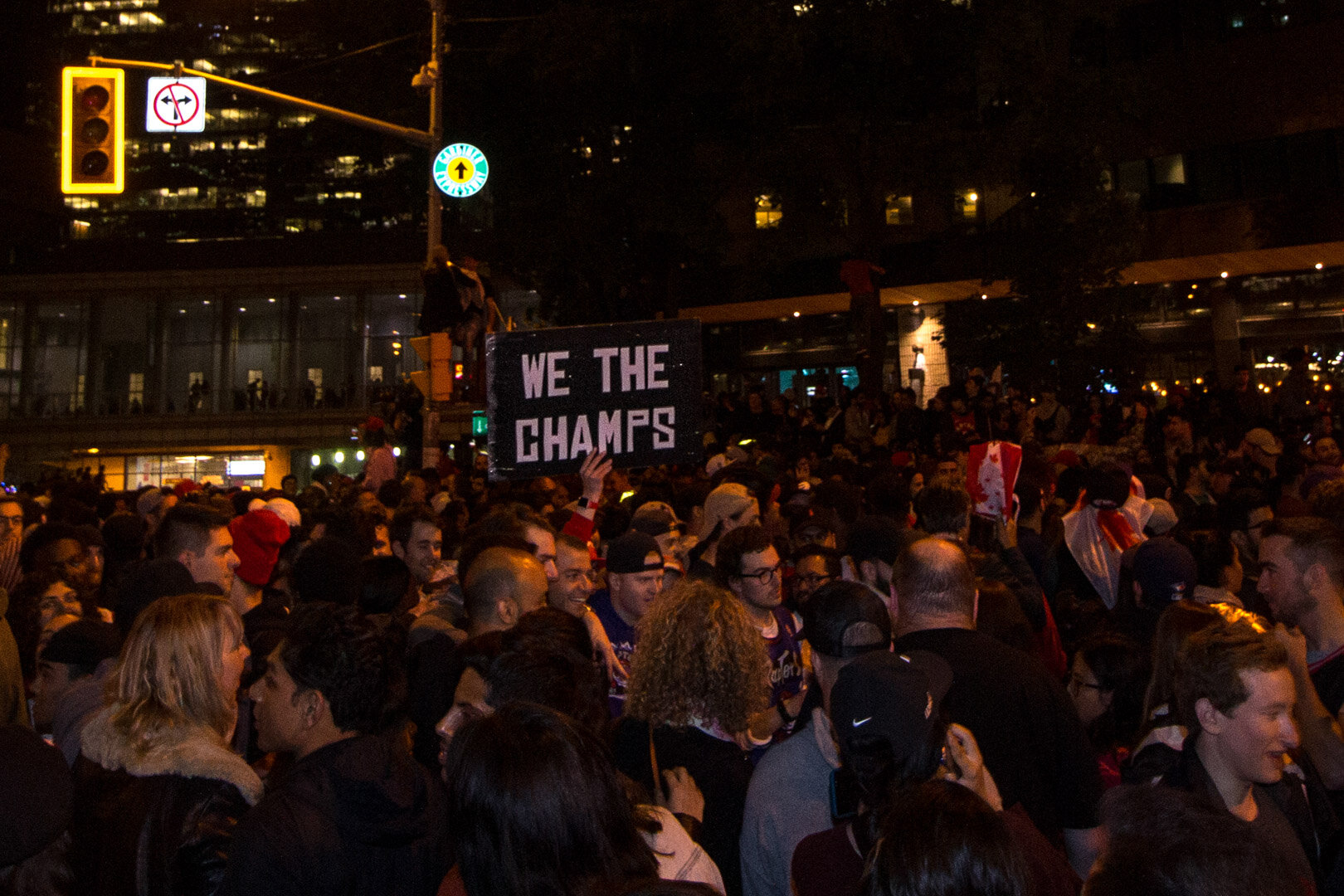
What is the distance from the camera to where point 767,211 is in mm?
26984

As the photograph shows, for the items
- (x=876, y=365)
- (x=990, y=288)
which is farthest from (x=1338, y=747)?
(x=990, y=288)

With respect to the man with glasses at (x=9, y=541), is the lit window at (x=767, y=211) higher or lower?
higher

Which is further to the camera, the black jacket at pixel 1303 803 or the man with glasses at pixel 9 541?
the man with glasses at pixel 9 541

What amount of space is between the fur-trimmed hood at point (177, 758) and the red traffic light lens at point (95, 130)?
383 inches

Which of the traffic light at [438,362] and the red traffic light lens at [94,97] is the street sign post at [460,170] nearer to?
the traffic light at [438,362]

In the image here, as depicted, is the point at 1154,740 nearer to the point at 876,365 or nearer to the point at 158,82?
the point at 158,82

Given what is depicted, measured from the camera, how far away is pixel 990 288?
28.7 metres

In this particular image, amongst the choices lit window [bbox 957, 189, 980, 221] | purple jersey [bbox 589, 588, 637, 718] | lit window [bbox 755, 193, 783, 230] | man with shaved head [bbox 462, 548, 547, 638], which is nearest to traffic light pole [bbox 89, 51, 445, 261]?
purple jersey [bbox 589, 588, 637, 718]

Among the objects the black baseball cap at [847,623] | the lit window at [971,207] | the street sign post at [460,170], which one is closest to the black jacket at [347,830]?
the black baseball cap at [847,623]

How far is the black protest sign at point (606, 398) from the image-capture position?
7.25 metres

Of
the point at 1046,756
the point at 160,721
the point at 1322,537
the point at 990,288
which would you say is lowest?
the point at 1046,756

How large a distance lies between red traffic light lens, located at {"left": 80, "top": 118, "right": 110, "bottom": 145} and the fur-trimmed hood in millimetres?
9722

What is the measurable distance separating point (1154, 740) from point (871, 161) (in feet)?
60.6

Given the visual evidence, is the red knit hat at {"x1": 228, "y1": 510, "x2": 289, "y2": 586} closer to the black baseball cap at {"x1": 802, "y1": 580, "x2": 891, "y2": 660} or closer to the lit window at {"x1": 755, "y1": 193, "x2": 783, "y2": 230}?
the black baseball cap at {"x1": 802, "y1": 580, "x2": 891, "y2": 660}
